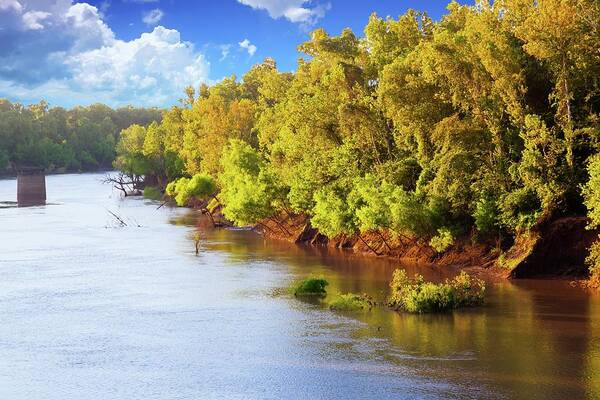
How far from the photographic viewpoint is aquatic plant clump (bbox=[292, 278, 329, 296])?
1961 inches

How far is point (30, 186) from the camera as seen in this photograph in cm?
14325

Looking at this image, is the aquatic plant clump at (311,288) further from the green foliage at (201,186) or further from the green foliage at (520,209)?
the green foliage at (201,186)

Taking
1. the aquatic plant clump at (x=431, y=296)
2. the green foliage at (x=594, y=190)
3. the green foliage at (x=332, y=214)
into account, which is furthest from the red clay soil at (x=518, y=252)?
the aquatic plant clump at (x=431, y=296)

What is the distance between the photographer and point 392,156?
68.2 meters

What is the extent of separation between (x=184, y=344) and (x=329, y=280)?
18906 millimetres

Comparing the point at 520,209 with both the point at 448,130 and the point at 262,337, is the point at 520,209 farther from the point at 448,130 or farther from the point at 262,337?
the point at 262,337

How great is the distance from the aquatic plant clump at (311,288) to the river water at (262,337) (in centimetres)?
142

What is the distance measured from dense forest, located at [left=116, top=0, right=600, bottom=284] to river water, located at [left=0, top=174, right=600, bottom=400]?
5.22 m

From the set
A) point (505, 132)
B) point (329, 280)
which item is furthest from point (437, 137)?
point (329, 280)

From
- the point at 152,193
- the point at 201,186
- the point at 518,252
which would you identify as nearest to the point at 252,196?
the point at 201,186

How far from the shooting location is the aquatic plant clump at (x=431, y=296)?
43938mm

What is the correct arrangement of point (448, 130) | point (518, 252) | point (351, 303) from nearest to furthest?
point (351, 303), point (518, 252), point (448, 130)

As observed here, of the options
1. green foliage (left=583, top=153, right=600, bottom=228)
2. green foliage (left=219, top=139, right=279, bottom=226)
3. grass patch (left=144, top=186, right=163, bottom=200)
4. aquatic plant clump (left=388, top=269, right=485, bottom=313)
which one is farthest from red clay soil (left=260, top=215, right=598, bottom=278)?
grass patch (left=144, top=186, right=163, bottom=200)

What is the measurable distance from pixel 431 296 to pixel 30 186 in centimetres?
11408
